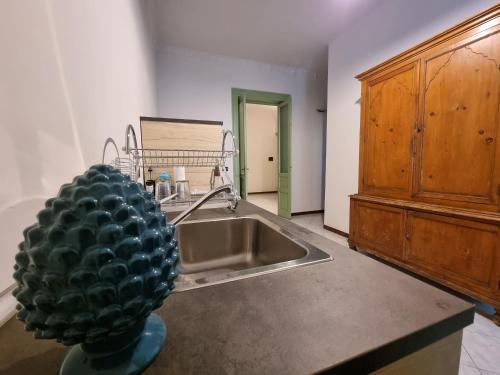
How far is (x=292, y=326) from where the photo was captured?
0.36m

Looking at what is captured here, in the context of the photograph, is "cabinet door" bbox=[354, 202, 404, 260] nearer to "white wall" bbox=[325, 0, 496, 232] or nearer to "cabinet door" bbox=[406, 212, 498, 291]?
"cabinet door" bbox=[406, 212, 498, 291]

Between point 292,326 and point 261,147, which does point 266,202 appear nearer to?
point 261,147

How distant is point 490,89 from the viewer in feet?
4.44

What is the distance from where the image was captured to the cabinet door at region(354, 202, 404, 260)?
188cm

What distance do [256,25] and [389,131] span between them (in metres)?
1.97

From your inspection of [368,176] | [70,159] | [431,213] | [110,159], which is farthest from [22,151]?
[368,176]

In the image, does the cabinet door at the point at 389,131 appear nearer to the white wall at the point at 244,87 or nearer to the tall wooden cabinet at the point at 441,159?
the tall wooden cabinet at the point at 441,159

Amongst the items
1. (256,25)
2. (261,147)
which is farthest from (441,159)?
(261,147)

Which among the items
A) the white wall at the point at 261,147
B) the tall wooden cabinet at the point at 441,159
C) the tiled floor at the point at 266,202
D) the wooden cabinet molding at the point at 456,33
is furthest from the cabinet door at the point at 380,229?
the white wall at the point at 261,147

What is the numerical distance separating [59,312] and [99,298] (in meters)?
0.04

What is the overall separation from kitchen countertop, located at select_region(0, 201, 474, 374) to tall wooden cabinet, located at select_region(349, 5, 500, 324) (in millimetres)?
1436

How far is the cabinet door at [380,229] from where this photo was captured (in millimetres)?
1879

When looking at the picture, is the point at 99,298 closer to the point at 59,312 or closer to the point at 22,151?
the point at 59,312

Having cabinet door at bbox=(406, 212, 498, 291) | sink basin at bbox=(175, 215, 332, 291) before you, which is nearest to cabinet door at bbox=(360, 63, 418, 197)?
cabinet door at bbox=(406, 212, 498, 291)
